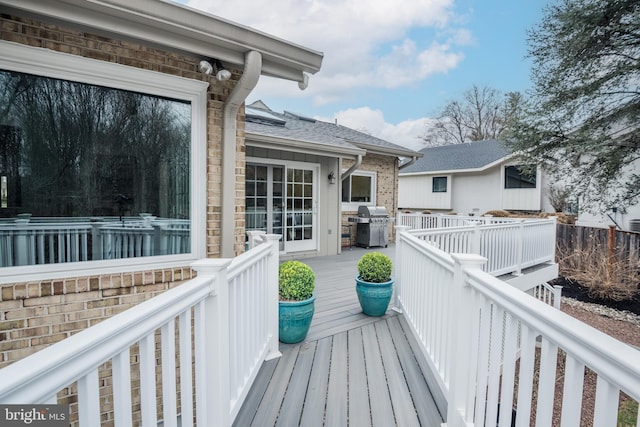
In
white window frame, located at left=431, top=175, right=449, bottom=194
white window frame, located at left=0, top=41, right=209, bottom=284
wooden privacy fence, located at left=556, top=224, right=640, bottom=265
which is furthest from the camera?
white window frame, located at left=431, top=175, right=449, bottom=194

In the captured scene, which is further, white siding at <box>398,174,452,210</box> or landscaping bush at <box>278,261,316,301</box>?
white siding at <box>398,174,452,210</box>

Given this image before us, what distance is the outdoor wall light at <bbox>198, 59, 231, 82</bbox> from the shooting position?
9.38 feet

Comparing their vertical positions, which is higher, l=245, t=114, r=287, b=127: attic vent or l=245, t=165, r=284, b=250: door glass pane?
l=245, t=114, r=287, b=127: attic vent

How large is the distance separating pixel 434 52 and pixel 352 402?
51.6 feet

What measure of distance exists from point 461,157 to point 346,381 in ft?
54.1

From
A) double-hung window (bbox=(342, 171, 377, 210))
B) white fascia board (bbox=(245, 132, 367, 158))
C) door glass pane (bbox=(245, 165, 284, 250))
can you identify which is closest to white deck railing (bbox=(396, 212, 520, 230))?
double-hung window (bbox=(342, 171, 377, 210))

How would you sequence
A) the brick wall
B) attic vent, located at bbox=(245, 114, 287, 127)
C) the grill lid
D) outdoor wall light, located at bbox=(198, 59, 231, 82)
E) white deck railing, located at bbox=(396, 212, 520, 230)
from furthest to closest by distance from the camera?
the brick wall
the grill lid
white deck railing, located at bbox=(396, 212, 520, 230)
attic vent, located at bbox=(245, 114, 287, 127)
outdoor wall light, located at bbox=(198, 59, 231, 82)

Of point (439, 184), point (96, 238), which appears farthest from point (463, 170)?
point (96, 238)

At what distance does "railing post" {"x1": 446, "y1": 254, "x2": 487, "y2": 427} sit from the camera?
1805mm

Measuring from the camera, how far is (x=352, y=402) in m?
2.29

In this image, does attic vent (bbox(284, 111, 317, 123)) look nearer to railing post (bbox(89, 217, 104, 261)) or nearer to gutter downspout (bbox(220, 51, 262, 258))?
gutter downspout (bbox(220, 51, 262, 258))

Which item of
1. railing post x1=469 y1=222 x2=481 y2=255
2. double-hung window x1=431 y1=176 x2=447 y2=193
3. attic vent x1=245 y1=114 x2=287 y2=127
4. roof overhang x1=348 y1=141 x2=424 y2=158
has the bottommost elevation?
railing post x1=469 y1=222 x2=481 y2=255

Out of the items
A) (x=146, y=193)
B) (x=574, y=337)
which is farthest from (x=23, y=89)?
(x=574, y=337)

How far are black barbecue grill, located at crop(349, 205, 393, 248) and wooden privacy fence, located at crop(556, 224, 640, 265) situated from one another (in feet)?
16.5
